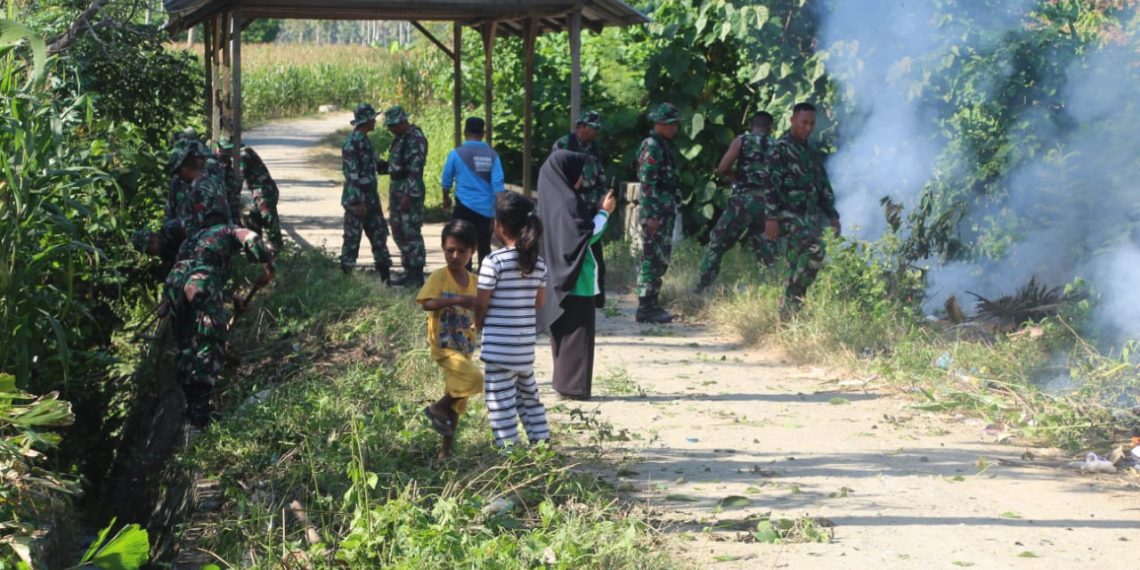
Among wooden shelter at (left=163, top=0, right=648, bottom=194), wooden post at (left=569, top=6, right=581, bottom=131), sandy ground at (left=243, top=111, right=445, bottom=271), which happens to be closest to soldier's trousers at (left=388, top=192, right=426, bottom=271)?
sandy ground at (left=243, top=111, right=445, bottom=271)

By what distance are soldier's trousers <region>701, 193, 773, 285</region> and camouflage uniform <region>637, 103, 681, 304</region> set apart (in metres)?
0.54

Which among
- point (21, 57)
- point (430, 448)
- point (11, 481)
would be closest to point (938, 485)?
point (430, 448)

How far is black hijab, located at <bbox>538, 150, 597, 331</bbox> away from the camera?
25.9ft

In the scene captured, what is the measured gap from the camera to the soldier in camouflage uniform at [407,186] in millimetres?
11641

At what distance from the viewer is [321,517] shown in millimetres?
5293

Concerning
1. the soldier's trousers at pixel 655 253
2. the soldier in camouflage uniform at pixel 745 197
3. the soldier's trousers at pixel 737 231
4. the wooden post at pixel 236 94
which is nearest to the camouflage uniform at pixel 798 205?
the soldier in camouflage uniform at pixel 745 197

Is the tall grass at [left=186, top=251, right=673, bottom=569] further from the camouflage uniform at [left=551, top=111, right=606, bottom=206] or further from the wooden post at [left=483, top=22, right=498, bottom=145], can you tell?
the wooden post at [left=483, top=22, right=498, bottom=145]

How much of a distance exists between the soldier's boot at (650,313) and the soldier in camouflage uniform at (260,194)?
3.52 meters

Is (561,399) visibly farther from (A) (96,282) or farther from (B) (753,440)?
(A) (96,282)

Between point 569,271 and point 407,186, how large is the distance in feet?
13.8

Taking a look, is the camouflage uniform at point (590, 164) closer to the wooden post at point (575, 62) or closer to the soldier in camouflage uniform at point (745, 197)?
the soldier in camouflage uniform at point (745, 197)

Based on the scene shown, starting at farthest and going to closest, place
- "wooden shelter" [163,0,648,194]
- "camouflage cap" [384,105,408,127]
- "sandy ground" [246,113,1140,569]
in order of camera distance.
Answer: "wooden shelter" [163,0,648,194], "camouflage cap" [384,105,408,127], "sandy ground" [246,113,1140,569]

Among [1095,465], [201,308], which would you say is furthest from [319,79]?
[1095,465]

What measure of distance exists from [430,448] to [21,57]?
14.5 ft
